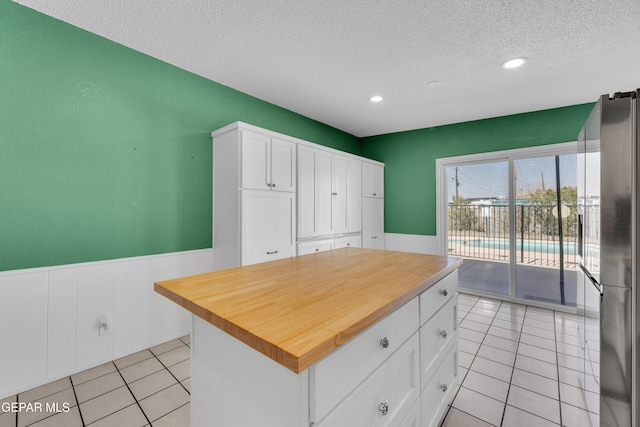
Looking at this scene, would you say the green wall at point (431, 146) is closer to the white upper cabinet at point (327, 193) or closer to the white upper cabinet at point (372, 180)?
the white upper cabinet at point (372, 180)

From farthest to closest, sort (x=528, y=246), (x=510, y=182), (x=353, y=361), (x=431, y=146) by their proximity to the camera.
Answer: (x=431, y=146)
(x=510, y=182)
(x=528, y=246)
(x=353, y=361)

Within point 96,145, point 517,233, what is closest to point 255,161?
point 96,145

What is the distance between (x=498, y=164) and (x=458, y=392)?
10.8 ft

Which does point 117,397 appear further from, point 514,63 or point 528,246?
point 528,246

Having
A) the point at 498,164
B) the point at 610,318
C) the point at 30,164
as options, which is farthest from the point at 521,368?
the point at 30,164

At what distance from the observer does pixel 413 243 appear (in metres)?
4.56

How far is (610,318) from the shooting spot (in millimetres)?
1273

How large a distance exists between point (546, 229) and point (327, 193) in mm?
2955

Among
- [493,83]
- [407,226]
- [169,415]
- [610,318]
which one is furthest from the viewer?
[407,226]

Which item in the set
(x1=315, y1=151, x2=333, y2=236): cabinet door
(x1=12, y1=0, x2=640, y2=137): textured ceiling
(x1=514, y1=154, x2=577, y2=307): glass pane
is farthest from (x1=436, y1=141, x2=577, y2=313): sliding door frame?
(x1=315, y1=151, x2=333, y2=236): cabinet door

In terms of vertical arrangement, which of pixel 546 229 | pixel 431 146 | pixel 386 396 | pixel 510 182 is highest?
pixel 431 146

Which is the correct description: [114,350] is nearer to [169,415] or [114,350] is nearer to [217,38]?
[169,415]

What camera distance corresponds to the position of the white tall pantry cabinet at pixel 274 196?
2588 millimetres
